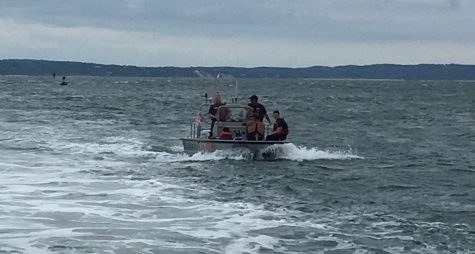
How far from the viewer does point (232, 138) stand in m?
26.5

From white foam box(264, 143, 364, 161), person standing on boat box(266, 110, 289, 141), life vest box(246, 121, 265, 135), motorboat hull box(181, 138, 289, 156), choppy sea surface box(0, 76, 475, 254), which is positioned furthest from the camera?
white foam box(264, 143, 364, 161)

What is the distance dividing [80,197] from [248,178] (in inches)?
228

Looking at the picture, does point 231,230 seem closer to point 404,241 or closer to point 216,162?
point 404,241

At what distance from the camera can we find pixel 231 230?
51.1 feet

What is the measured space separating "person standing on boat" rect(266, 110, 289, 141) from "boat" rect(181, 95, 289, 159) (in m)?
0.17

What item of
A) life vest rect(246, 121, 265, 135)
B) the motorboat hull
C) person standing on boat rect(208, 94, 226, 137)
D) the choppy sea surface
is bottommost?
the choppy sea surface

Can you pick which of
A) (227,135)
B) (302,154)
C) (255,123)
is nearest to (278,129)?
(255,123)

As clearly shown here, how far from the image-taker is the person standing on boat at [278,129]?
26.5m

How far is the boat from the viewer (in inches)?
1032

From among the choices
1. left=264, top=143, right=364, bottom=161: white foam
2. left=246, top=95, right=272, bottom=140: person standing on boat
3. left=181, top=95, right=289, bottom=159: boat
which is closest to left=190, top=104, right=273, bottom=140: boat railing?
left=181, top=95, right=289, bottom=159: boat

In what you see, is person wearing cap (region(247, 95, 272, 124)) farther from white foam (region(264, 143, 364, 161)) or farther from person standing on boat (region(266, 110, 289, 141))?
white foam (region(264, 143, 364, 161))

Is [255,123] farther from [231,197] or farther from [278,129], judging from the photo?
[231,197]

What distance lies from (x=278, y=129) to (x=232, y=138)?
56.1 inches

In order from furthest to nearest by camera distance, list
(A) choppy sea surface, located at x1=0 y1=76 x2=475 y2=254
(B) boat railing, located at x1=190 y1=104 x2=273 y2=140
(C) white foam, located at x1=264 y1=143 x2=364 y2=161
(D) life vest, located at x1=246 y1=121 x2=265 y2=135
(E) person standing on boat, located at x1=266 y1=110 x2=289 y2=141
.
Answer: (C) white foam, located at x1=264 y1=143 x2=364 y2=161 < (B) boat railing, located at x1=190 y1=104 x2=273 y2=140 < (E) person standing on boat, located at x1=266 y1=110 x2=289 y2=141 < (D) life vest, located at x1=246 y1=121 x2=265 y2=135 < (A) choppy sea surface, located at x1=0 y1=76 x2=475 y2=254
